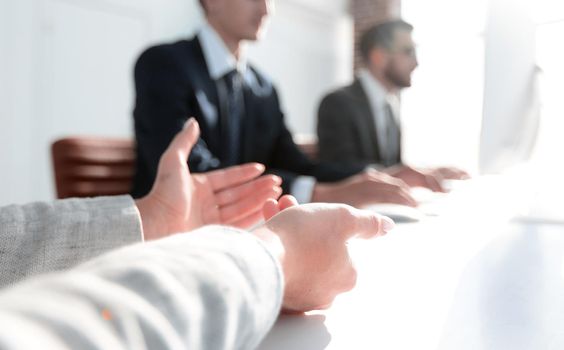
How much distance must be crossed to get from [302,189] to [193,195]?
1.34 feet

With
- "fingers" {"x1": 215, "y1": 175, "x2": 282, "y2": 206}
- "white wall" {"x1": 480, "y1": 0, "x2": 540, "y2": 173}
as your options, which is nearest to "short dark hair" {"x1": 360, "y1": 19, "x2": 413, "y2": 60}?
"white wall" {"x1": 480, "y1": 0, "x2": 540, "y2": 173}

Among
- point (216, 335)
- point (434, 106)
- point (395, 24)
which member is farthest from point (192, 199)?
point (434, 106)

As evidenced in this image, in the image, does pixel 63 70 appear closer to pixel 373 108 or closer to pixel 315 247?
pixel 373 108

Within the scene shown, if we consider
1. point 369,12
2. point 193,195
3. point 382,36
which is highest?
point 369,12

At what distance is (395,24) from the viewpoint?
274 centimetres

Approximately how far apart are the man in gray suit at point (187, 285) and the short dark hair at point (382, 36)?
2411mm

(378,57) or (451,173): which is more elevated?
(378,57)

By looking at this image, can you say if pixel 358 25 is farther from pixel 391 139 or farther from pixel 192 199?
pixel 192 199

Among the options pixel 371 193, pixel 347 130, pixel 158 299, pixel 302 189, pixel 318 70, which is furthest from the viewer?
pixel 318 70

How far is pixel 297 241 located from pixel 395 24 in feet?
8.55

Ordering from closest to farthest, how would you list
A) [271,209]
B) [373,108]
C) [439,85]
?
[271,209]
[373,108]
[439,85]

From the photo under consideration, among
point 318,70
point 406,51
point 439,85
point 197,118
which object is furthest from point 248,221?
point 318,70

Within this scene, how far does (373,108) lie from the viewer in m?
2.37

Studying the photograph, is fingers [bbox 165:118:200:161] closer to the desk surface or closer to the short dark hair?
the desk surface
